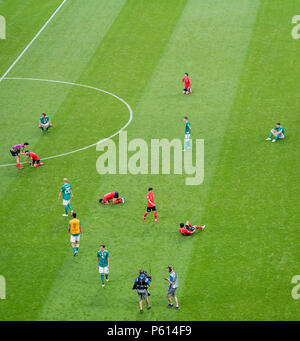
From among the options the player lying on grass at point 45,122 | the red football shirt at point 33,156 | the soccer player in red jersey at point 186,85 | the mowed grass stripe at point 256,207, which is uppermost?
the soccer player in red jersey at point 186,85

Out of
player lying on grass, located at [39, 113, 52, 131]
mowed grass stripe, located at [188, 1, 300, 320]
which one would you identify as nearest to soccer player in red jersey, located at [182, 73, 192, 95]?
mowed grass stripe, located at [188, 1, 300, 320]

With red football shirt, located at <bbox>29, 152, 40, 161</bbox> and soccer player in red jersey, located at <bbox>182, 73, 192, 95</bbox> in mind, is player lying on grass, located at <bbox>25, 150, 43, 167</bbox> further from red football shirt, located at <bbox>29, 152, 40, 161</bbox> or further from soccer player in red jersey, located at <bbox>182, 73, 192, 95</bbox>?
soccer player in red jersey, located at <bbox>182, 73, 192, 95</bbox>

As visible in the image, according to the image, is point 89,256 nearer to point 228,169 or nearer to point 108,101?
point 228,169

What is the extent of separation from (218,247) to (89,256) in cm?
580

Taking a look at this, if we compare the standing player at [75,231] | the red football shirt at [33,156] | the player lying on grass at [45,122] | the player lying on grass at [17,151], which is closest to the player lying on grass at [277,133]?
the player lying on grass at [45,122]

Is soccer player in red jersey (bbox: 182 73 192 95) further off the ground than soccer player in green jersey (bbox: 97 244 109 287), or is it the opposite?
soccer player in red jersey (bbox: 182 73 192 95)

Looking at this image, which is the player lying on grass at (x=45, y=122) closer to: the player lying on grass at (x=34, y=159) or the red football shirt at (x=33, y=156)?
the player lying on grass at (x=34, y=159)

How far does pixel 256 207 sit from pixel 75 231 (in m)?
9.22

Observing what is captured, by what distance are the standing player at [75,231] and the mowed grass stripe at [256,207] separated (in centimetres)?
534

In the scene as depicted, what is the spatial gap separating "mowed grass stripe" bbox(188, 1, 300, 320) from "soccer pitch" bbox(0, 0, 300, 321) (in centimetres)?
7

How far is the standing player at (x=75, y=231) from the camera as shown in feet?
101

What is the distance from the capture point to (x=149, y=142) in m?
40.9

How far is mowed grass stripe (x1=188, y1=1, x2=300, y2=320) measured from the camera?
28.2 metres

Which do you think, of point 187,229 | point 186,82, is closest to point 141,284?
point 187,229
